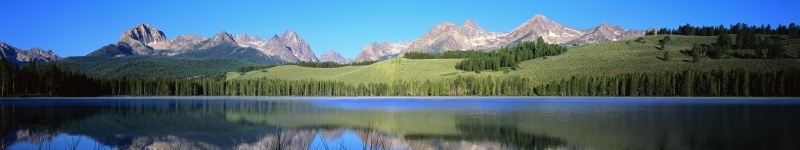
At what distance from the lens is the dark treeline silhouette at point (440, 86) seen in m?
115

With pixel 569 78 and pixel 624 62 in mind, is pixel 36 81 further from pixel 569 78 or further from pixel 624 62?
pixel 624 62

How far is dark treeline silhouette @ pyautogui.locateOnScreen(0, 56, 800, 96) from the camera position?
377 feet

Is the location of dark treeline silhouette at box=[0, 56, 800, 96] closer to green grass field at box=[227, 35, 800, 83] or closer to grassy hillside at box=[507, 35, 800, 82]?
grassy hillside at box=[507, 35, 800, 82]

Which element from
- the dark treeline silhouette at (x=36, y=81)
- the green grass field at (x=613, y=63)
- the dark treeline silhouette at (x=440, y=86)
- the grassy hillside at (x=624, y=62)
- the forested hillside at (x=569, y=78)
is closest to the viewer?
the dark treeline silhouette at (x=440, y=86)

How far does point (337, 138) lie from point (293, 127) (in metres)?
7.60

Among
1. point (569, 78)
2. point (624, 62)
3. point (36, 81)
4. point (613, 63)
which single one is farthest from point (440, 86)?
point (36, 81)

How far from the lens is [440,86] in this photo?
514ft

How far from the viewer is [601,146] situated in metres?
25.4

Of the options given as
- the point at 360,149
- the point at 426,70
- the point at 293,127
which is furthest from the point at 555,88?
the point at 360,149

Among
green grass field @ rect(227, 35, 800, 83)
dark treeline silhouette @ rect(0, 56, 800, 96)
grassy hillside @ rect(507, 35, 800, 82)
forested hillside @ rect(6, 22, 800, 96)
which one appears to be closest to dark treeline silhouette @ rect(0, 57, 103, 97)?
dark treeline silhouette @ rect(0, 56, 800, 96)

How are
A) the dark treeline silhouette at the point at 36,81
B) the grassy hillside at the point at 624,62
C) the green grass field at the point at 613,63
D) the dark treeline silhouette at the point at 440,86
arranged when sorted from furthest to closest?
the green grass field at the point at 613,63
the grassy hillside at the point at 624,62
the dark treeline silhouette at the point at 36,81
the dark treeline silhouette at the point at 440,86

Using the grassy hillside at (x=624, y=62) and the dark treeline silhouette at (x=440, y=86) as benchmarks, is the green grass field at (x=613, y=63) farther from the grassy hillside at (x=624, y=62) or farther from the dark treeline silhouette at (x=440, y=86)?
the dark treeline silhouette at (x=440, y=86)

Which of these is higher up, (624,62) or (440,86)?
(624,62)

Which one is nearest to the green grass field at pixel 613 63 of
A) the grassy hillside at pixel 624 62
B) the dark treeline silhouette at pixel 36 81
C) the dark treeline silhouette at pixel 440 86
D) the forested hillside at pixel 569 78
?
the grassy hillside at pixel 624 62
